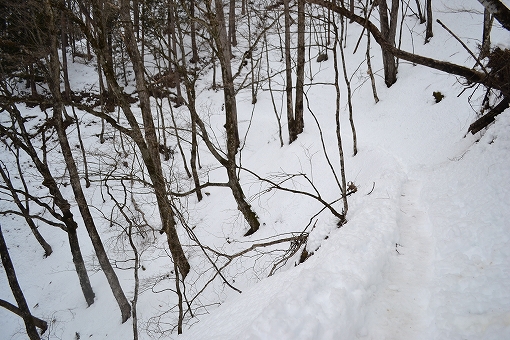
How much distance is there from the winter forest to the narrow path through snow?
20mm

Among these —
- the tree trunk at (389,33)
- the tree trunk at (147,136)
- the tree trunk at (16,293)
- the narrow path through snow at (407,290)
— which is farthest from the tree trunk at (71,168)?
the tree trunk at (389,33)

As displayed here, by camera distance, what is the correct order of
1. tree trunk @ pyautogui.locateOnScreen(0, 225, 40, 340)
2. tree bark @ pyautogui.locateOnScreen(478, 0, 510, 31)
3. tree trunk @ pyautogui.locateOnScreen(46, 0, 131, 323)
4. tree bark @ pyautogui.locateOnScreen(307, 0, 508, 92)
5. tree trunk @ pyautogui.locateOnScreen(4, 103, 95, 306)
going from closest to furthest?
tree bark @ pyautogui.locateOnScreen(478, 0, 510, 31), tree bark @ pyautogui.locateOnScreen(307, 0, 508, 92), tree trunk @ pyautogui.locateOnScreen(46, 0, 131, 323), tree trunk @ pyautogui.locateOnScreen(0, 225, 40, 340), tree trunk @ pyautogui.locateOnScreen(4, 103, 95, 306)

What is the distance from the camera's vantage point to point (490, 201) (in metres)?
4.23

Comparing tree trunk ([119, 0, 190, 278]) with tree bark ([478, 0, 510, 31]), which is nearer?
tree bark ([478, 0, 510, 31])

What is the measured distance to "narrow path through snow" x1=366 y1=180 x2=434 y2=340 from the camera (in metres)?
2.95

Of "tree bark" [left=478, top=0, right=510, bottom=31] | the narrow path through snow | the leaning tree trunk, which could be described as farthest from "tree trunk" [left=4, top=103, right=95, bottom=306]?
"tree bark" [left=478, top=0, right=510, bottom=31]

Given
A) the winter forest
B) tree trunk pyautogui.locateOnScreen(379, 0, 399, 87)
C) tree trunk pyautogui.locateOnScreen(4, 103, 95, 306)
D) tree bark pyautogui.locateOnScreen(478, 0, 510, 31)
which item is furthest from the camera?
tree trunk pyautogui.locateOnScreen(379, 0, 399, 87)

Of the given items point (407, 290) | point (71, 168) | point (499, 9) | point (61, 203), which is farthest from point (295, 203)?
point (61, 203)

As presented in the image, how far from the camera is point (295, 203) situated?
31.1 feet

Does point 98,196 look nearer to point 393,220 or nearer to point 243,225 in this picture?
point 243,225

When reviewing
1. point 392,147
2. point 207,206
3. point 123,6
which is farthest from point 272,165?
point 123,6

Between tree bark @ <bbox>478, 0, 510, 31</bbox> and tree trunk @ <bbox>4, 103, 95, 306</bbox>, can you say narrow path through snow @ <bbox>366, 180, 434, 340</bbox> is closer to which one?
tree bark @ <bbox>478, 0, 510, 31</bbox>

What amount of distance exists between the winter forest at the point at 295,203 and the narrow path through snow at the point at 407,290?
0.02 m

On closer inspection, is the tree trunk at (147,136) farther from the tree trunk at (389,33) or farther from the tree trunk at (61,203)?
the tree trunk at (389,33)
